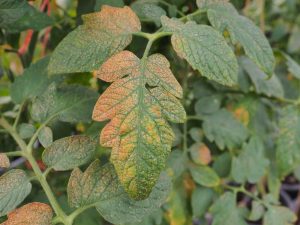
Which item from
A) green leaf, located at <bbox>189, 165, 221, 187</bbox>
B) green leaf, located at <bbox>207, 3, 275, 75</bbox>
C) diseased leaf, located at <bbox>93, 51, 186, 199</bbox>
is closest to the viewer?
diseased leaf, located at <bbox>93, 51, 186, 199</bbox>

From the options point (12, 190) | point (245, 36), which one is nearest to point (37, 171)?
point (12, 190)

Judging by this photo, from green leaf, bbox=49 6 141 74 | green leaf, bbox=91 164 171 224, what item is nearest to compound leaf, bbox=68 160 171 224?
green leaf, bbox=91 164 171 224

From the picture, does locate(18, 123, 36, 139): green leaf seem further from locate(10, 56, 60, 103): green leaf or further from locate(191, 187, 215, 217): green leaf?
locate(191, 187, 215, 217): green leaf

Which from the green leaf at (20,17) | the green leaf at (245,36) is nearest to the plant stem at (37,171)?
the green leaf at (20,17)

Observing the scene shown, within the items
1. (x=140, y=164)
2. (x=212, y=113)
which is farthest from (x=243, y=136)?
(x=140, y=164)

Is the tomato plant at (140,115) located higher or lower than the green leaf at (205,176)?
higher

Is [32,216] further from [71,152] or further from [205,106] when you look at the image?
[205,106]

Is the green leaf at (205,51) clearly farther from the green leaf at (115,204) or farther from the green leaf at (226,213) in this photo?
the green leaf at (226,213)
